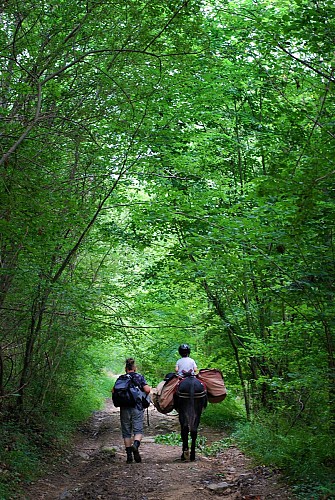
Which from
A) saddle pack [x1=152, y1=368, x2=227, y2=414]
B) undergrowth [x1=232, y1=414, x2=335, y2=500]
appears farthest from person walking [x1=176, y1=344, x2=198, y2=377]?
undergrowth [x1=232, y1=414, x2=335, y2=500]

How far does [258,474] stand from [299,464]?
0.93m

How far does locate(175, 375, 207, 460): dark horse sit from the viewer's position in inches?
345

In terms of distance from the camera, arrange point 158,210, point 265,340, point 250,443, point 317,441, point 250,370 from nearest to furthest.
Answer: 1. point 317,441
2. point 158,210
3. point 250,443
4. point 265,340
5. point 250,370

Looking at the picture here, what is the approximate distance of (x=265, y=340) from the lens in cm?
1040

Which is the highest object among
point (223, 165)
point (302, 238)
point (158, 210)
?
point (223, 165)

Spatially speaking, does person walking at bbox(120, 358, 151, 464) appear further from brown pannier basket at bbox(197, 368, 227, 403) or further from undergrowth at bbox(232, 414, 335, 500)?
undergrowth at bbox(232, 414, 335, 500)

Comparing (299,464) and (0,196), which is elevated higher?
(0,196)

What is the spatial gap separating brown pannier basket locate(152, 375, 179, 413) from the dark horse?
26 cm

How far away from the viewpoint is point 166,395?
360 inches

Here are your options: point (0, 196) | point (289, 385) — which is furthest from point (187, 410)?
point (0, 196)

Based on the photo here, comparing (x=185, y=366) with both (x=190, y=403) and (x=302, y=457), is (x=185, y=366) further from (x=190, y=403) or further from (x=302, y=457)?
(x=302, y=457)

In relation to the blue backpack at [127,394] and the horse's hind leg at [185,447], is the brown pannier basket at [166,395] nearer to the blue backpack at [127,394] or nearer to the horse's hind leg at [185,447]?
the blue backpack at [127,394]

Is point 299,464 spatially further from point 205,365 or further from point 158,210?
point 205,365

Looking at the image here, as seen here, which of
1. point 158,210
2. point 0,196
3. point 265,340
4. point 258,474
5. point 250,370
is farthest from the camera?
point 250,370
